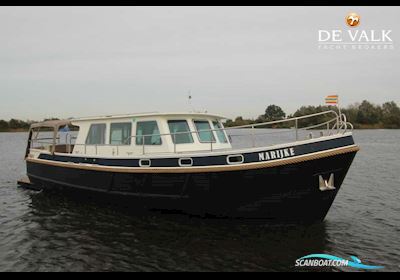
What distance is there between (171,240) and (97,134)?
5.09 metres

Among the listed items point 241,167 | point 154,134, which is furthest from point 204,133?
point 241,167

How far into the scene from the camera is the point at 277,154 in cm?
815

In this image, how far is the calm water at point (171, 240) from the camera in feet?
24.2

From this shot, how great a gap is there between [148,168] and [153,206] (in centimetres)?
118

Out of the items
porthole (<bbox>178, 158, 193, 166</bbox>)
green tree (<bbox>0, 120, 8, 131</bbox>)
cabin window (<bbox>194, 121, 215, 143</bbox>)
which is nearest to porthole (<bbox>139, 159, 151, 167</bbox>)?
porthole (<bbox>178, 158, 193, 166</bbox>)

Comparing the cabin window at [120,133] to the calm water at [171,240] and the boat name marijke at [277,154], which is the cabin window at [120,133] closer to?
the calm water at [171,240]

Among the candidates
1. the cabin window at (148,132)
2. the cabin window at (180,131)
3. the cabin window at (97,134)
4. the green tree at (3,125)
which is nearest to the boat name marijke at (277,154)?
the cabin window at (180,131)

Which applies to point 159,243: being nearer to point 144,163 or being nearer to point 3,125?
point 144,163

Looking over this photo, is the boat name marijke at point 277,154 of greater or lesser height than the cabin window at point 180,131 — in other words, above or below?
below

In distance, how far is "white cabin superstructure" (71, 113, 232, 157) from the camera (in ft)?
33.3

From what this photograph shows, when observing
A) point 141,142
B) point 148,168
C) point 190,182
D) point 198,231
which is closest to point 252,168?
point 190,182

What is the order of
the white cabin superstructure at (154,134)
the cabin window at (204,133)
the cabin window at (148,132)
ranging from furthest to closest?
the cabin window at (204,133)
the cabin window at (148,132)
the white cabin superstructure at (154,134)

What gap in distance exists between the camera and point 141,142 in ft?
34.4

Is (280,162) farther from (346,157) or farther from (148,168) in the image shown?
(148,168)
